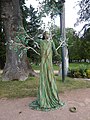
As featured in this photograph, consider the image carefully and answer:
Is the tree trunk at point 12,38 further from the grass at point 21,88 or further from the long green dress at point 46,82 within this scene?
the long green dress at point 46,82

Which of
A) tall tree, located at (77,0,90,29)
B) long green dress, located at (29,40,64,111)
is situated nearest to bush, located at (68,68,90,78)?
tall tree, located at (77,0,90,29)

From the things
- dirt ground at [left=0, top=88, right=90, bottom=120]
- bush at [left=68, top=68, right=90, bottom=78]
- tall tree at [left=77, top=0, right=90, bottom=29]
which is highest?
tall tree at [left=77, top=0, right=90, bottom=29]

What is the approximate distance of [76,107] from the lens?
7379 mm

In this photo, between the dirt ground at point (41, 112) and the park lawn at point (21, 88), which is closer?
the dirt ground at point (41, 112)

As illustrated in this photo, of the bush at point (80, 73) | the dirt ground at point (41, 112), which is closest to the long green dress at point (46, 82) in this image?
the dirt ground at point (41, 112)

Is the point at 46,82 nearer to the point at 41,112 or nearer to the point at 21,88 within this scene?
the point at 41,112

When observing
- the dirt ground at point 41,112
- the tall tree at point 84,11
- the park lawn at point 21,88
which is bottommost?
the dirt ground at point 41,112

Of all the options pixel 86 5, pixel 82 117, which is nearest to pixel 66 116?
pixel 82 117

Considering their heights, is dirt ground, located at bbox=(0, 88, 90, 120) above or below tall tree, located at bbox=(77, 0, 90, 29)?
below

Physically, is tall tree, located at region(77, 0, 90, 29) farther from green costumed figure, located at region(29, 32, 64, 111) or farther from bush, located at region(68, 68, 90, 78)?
green costumed figure, located at region(29, 32, 64, 111)

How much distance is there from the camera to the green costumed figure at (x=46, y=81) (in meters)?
7.16

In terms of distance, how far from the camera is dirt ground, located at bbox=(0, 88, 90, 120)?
6.43 meters

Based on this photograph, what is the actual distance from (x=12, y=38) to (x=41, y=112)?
645cm

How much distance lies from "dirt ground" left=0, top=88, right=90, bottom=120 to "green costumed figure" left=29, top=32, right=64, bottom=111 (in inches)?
12.5
